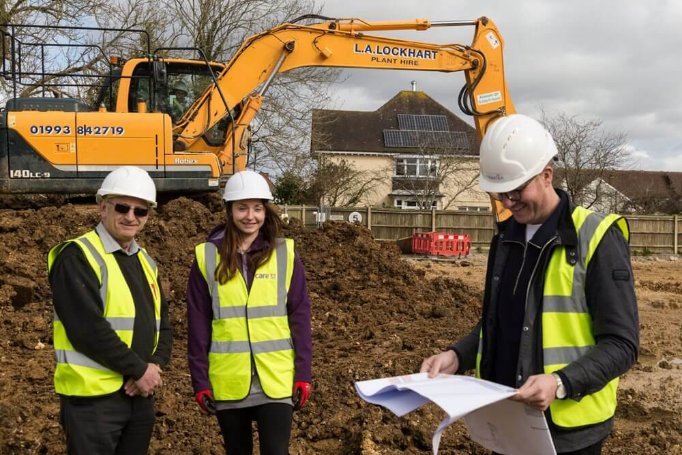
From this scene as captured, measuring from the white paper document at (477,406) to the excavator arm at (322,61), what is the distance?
9162mm

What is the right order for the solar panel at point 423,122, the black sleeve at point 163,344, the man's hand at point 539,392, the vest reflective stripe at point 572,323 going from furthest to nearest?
1. the solar panel at point 423,122
2. the black sleeve at point 163,344
3. the vest reflective stripe at point 572,323
4. the man's hand at point 539,392

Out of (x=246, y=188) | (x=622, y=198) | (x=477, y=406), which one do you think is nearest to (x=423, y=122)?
(x=622, y=198)

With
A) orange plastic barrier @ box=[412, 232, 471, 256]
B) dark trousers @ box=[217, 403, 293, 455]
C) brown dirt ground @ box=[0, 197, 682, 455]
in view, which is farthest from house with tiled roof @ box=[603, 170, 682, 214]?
dark trousers @ box=[217, 403, 293, 455]

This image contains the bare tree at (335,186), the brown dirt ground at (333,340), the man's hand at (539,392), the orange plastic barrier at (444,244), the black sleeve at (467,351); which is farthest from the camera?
the bare tree at (335,186)

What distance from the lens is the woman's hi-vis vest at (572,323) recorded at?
2209 millimetres

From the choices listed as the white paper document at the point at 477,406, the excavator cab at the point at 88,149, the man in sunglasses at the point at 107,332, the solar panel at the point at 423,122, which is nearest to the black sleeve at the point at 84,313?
the man in sunglasses at the point at 107,332

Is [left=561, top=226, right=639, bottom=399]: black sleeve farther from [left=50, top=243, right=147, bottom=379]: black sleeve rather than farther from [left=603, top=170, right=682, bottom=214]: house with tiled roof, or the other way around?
[left=603, top=170, right=682, bottom=214]: house with tiled roof

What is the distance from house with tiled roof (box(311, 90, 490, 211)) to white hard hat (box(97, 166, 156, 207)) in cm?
2867

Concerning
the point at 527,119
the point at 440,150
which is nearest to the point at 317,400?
the point at 527,119

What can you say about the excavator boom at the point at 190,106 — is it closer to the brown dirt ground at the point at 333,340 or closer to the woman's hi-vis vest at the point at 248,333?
the brown dirt ground at the point at 333,340

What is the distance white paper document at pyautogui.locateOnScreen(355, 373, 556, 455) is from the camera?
210cm

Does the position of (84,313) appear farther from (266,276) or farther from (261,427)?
(261,427)

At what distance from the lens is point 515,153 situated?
2.30 metres

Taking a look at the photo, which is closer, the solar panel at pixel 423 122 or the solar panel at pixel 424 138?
the solar panel at pixel 424 138
